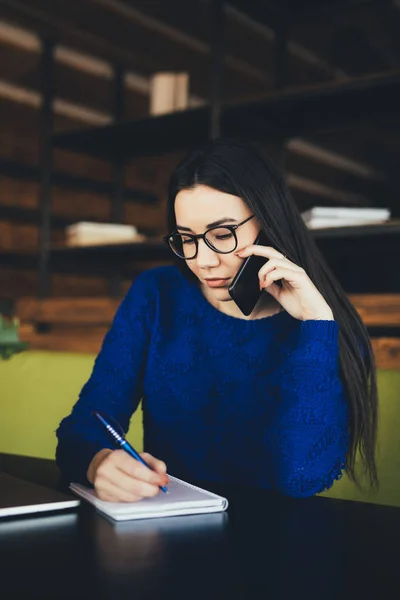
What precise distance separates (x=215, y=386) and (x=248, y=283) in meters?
0.23

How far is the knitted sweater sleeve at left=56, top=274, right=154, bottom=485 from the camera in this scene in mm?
1121

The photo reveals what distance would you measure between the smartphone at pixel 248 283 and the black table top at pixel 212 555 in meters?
0.47

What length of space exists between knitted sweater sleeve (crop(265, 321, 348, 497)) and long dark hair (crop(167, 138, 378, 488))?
0.15 feet

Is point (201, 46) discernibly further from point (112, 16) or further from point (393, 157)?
point (393, 157)

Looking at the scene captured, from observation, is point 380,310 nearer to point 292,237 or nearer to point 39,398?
point 292,237

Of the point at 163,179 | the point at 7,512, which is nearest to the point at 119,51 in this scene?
the point at 163,179

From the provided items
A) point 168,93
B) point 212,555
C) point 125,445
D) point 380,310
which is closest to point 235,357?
point 125,445

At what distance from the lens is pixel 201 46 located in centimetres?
433

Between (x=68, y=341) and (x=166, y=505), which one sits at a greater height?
(x=68, y=341)

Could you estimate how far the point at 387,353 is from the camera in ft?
5.84

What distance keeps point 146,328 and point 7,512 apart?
67cm

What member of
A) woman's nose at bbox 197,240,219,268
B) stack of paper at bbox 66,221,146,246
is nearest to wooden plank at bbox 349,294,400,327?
woman's nose at bbox 197,240,219,268

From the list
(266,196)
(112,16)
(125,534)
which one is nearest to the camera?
(125,534)

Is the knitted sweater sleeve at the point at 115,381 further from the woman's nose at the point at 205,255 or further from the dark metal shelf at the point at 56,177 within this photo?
the dark metal shelf at the point at 56,177
